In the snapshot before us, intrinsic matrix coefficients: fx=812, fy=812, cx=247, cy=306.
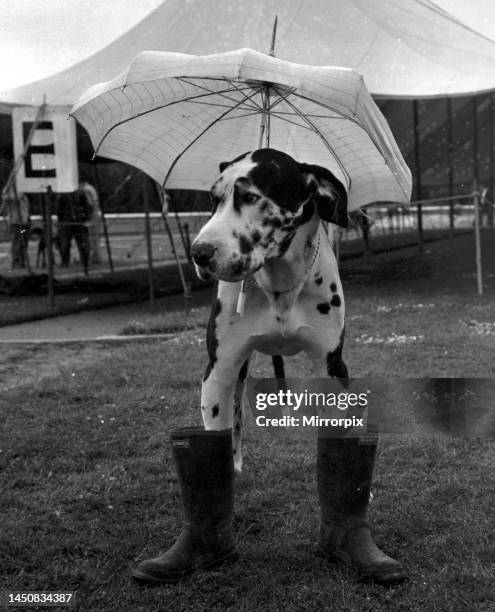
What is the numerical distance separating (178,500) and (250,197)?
62.7 inches

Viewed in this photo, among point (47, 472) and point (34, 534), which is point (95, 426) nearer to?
point (47, 472)

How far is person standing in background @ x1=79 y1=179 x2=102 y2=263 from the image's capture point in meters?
16.5

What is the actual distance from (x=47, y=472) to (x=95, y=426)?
2.48ft

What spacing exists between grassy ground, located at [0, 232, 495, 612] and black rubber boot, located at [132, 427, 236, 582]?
90mm

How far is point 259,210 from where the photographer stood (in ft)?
8.43

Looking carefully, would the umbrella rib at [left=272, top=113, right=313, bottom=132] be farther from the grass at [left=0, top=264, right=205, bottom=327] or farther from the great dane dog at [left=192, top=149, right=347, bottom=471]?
the grass at [left=0, top=264, right=205, bottom=327]

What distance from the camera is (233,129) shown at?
3.85 metres

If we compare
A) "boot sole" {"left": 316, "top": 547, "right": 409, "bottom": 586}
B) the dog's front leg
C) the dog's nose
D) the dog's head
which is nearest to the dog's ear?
the dog's head

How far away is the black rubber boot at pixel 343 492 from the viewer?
2.94m

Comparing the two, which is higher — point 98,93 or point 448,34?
point 448,34

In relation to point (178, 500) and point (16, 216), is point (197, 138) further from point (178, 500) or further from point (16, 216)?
point (16, 216)

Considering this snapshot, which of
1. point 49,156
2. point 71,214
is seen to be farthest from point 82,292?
point 71,214

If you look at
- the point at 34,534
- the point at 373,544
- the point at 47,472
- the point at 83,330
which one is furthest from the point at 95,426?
the point at 83,330

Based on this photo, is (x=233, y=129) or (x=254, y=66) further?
(x=233, y=129)
